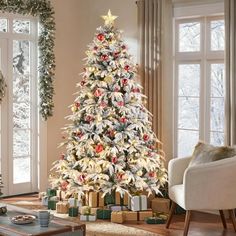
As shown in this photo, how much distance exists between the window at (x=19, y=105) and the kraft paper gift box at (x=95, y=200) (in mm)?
1567

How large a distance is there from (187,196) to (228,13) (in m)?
2.22

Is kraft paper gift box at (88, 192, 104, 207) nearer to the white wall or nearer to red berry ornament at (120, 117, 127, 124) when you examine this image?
red berry ornament at (120, 117, 127, 124)

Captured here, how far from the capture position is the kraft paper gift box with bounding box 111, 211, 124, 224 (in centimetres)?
653

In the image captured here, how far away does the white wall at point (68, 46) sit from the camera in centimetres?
838

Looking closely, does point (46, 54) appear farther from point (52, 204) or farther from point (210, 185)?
point (210, 185)

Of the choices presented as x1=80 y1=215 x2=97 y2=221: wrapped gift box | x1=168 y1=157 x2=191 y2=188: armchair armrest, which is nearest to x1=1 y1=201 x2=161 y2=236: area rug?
x1=80 y1=215 x2=97 y2=221: wrapped gift box

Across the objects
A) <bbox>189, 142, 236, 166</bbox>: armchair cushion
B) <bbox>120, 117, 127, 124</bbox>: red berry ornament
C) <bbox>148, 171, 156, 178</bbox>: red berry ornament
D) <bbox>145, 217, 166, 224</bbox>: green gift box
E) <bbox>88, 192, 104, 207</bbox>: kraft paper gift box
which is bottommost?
<bbox>145, 217, 166, 224</bbox>: green gift box

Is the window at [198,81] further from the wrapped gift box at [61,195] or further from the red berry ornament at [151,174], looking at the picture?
the wrapped gift box at [61,195]

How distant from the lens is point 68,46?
336 inches

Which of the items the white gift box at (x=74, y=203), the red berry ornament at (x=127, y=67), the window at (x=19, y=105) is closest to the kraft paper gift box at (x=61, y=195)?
the white gift box at (x=74, y=203)

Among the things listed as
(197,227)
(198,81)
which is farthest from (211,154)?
(198,81)

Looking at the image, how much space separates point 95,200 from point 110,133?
0.80 metres

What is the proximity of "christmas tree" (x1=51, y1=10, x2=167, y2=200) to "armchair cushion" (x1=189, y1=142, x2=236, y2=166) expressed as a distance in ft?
2.98

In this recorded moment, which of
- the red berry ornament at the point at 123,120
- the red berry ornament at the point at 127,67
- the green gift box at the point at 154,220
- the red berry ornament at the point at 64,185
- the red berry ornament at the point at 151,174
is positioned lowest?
the green gift box at the point at 154,220
